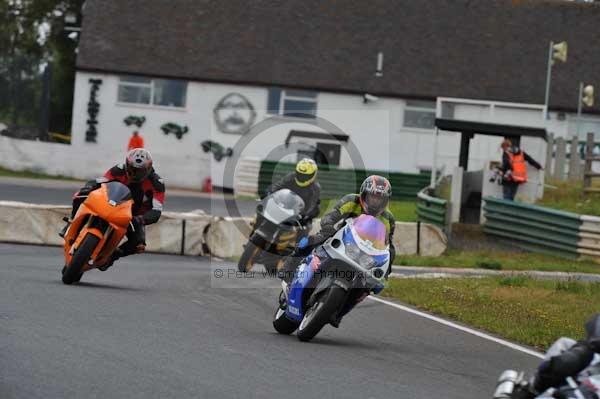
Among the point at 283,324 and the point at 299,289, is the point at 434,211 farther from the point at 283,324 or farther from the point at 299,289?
the point at 299,289

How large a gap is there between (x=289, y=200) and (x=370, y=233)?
17.6ft

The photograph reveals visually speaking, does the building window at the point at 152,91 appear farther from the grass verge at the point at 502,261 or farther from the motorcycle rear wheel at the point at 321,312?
the motorcycle rear wheel at the point at 321,312

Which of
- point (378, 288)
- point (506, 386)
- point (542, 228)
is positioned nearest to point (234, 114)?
point (542, 228)

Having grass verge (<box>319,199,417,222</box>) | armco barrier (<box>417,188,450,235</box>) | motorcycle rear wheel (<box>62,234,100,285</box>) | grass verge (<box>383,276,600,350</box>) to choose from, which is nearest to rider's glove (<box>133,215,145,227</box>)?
motorcycle rear wheel (<box>62,234,100,285</box>)

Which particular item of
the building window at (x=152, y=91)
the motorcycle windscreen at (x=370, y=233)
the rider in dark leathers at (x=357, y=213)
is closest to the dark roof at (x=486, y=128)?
the rider in dark leathers at (x=357, y=213)

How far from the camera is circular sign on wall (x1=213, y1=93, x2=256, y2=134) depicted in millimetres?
45812

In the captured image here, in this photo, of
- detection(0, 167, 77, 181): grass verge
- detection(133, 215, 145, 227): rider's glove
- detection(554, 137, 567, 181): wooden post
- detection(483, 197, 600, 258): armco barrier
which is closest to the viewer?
detection(133, 215, 145, 227): rider's glove

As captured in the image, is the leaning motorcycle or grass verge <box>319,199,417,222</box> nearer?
the leaning motorcycle

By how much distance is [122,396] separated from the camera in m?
7.49

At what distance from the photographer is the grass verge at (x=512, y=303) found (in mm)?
13148

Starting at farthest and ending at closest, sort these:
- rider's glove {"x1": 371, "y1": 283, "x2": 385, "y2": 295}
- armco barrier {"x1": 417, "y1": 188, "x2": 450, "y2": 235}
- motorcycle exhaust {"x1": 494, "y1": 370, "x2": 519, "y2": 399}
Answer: armco barrier {"x1": 417, "y1": 188, "x2": 450, "y2": 235}
rider's glove {"x1": 371, "y1": 283, "x2": 385, "y2": 295}
motorcycle exhaust {"x1": 494, "y1": 370, "x2": 519, "y2": 399}

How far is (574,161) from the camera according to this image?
32344mm

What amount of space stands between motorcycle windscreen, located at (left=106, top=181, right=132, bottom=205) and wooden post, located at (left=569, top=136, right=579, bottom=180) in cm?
1987

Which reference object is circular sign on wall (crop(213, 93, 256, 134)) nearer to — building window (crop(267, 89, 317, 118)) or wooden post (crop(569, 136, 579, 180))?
building window (crop(267, 89, 317, 118))
